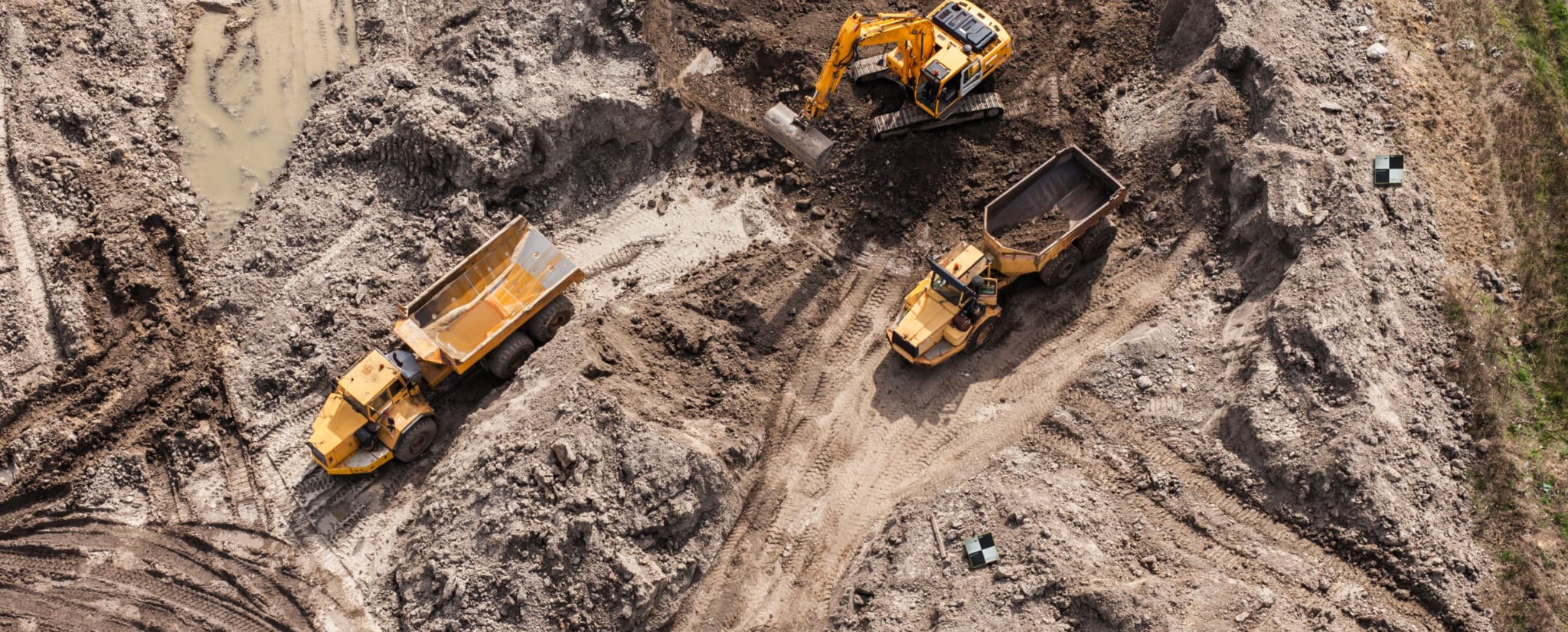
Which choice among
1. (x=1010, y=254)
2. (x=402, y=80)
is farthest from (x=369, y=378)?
(x=1010, y=254)

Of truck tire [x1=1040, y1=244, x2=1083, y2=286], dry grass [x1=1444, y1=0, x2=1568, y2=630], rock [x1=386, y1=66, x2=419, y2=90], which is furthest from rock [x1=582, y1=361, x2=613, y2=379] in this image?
dry grass [x1=1444, y1=0, x2=1568, y2=630]

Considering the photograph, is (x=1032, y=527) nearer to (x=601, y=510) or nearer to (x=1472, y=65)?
(x=601, y=510)

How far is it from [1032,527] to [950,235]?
707 centimetres

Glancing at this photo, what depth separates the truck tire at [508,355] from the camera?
21.2 meters

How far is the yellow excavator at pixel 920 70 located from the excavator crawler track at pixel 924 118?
0.05 ft

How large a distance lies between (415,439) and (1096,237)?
1380 cm

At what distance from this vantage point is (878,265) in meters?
22.8

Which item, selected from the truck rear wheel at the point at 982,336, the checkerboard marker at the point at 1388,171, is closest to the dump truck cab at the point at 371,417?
the truck rear wheel at the point at 982,336

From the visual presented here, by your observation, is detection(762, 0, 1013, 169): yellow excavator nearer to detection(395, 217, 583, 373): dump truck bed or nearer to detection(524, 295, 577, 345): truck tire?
detection(395, 217, 583, 373): dump truck bed

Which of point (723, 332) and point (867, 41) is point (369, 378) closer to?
point (723, 332)

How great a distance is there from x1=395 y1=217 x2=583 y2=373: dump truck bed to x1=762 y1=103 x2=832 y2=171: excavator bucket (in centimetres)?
502

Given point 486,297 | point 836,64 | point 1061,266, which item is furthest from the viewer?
point 836,64

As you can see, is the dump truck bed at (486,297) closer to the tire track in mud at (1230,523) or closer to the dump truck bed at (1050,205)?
the dump truck bed at (1050,205)

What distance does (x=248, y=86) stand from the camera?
24.9 meters
